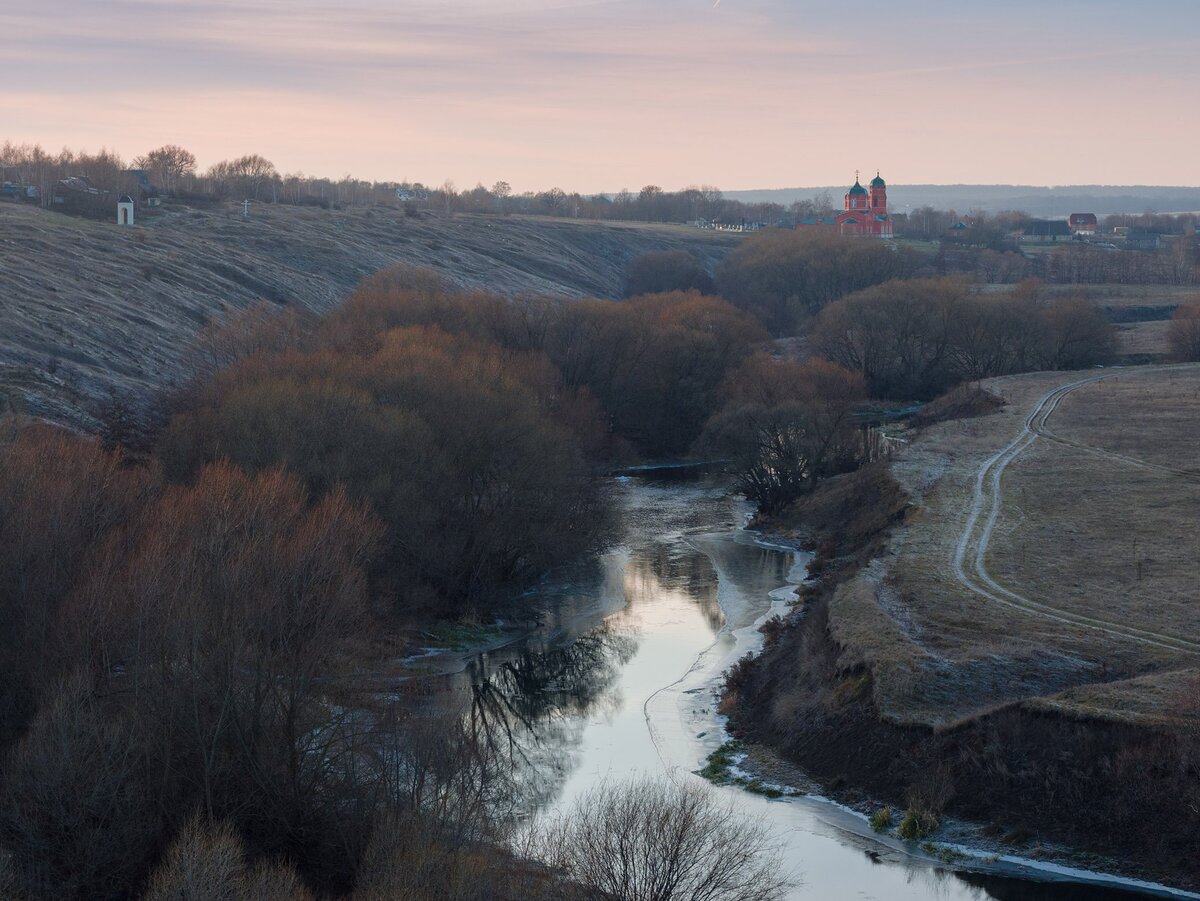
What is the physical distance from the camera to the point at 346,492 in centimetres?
2641

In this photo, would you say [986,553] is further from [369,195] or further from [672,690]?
[369,195]

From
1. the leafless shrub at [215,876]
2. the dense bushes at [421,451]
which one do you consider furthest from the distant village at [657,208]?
the leafless shrub at [215,876]

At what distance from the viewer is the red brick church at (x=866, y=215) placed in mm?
137875

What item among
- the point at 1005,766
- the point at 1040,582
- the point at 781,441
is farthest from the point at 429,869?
the point at 781,441

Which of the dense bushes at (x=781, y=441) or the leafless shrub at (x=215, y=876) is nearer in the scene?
the leafless shrub at (x=215, y=876)

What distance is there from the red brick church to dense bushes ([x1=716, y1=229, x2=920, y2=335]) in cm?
4284

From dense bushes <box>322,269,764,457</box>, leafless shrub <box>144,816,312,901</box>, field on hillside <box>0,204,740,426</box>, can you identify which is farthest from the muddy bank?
dense bushes <box>322,269,764,457</box>

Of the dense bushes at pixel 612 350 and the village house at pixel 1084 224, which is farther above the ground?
the village house at pixel 1084 224

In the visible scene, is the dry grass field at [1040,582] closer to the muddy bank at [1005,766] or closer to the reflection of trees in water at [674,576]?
the muddy bank at [1005,766]

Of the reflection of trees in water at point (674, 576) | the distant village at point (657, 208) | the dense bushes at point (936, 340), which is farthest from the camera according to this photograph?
the distant village at point (657, 208)

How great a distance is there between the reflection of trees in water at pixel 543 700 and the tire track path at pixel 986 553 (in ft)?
24.4

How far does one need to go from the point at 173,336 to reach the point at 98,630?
32.7 meters

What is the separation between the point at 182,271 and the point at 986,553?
131 ft

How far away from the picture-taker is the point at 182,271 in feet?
189
